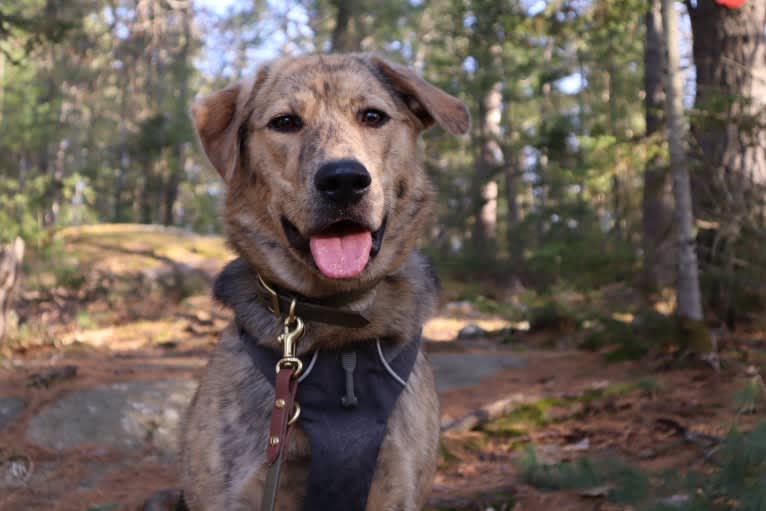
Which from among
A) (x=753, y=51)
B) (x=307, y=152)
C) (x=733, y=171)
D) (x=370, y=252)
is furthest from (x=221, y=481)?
(x=753, y=51)

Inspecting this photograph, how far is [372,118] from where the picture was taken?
359 cm

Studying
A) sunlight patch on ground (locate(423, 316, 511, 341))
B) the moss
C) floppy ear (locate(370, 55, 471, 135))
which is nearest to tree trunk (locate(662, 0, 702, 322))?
the moss

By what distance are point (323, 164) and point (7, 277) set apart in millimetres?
7036

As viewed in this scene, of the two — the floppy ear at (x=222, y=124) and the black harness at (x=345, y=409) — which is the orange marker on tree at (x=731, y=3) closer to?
the floppy ear at (x=222, y=124)

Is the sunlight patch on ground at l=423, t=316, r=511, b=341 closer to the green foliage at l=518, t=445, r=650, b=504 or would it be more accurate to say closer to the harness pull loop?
the green foliage at l=518, t=445, r=650, b=504

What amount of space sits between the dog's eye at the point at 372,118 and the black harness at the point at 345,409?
107 centimetres

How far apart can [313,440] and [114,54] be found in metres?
25.5

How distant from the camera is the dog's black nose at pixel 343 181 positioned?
10.0ft

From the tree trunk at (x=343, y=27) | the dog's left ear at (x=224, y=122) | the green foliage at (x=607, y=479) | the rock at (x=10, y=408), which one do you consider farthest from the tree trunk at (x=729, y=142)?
the tree trunk at (x=343, y=27)

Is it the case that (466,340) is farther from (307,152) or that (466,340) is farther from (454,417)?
(307,152)

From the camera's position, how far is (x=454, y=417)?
6840 mm

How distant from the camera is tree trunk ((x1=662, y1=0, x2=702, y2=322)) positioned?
7.25m

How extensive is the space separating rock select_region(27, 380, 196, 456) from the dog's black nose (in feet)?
12.1

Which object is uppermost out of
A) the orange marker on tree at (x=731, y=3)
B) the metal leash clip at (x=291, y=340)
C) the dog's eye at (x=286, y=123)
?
the orange marker on tree at (x=731, y=3)
